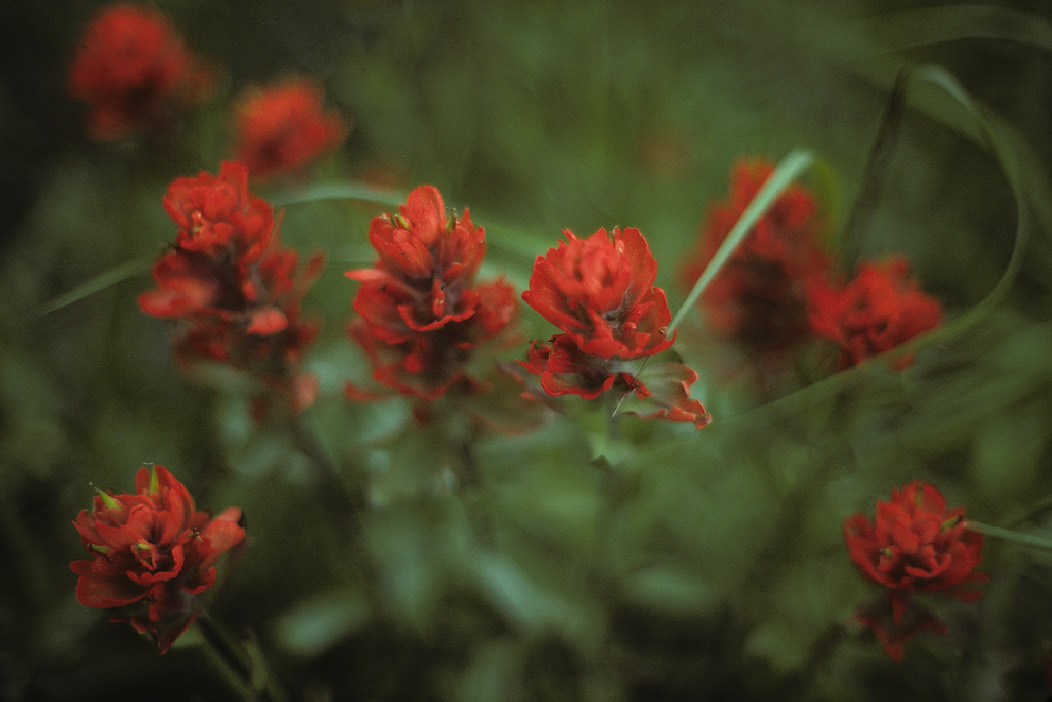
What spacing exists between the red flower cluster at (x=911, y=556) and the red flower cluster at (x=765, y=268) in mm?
194

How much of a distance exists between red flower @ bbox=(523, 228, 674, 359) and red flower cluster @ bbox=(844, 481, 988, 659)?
189 millimetres

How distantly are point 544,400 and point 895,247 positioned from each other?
0.81 metres

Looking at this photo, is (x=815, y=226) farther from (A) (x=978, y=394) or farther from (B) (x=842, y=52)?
(B) (x=842, y=52)

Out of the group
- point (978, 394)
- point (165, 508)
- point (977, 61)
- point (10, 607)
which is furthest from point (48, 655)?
point (977, 61)

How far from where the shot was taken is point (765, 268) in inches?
21.7

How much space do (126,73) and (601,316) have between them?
2.03 ft

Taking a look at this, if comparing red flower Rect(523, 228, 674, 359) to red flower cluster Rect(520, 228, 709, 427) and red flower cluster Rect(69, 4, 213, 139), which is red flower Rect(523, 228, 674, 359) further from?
red flower cluster Rect(69, 4, 213, 139)

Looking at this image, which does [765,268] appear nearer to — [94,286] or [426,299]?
[426,299]

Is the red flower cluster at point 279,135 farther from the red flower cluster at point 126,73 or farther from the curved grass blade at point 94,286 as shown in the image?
the curved grass blade at point 94,286

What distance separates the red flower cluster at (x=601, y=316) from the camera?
34 centimetres

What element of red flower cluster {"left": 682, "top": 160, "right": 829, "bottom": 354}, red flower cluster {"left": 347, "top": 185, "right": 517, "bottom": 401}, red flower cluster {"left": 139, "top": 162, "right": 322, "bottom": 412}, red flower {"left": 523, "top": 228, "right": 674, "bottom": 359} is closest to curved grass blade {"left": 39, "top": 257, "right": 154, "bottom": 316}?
red flower cluster {"left": 139, "top": 162, "right": 322, "bottom": 412}

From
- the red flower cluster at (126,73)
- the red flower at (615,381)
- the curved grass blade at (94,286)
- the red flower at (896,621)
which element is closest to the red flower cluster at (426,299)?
the red flower at (615,381)

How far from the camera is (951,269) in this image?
900mm

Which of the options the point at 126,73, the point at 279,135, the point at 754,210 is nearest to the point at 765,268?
the point at 754,210
